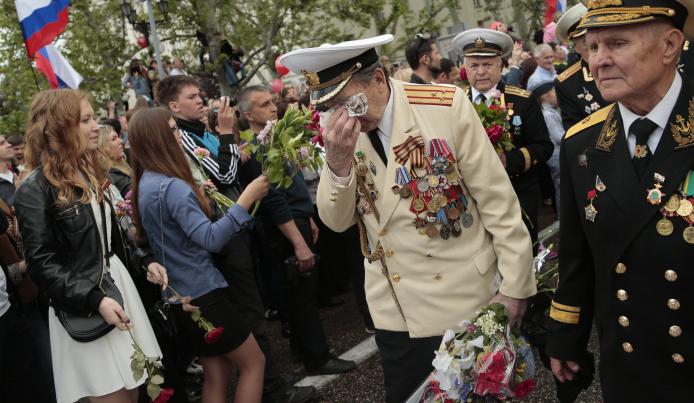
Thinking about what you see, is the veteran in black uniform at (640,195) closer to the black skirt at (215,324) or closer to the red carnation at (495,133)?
the red carnation at (495,133)

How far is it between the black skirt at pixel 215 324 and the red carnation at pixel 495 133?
1878 mm

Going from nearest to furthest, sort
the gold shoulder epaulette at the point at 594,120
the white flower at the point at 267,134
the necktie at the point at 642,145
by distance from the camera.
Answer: the necktie at the point at 642,145, the gold shoulder epaulette at the point at 594,120, the white flower at the point at 267,134

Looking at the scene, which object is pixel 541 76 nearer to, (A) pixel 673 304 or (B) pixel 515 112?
(B) pixel 515 112

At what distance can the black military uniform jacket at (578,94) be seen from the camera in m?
4.70

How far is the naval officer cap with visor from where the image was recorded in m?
2.06

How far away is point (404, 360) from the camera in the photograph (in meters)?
3.11

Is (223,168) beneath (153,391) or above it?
above

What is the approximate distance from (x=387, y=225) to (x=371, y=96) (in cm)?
56

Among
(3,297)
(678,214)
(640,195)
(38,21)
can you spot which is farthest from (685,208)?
(38,21)

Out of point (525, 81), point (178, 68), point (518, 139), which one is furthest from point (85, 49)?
point (518, 139)

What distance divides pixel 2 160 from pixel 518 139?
4.48 meters

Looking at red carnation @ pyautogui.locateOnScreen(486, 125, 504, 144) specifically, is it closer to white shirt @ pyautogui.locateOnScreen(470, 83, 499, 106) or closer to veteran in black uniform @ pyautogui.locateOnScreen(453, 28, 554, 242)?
veteran in black uniform @ pyautogui.locateOnScreen(453, 28, 554, 242)

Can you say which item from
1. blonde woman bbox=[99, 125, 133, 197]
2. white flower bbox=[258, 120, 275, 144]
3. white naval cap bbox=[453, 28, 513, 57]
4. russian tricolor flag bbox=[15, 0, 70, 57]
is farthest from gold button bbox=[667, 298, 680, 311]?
russian tricolor flag bbox=[15, 0, 70, 57]

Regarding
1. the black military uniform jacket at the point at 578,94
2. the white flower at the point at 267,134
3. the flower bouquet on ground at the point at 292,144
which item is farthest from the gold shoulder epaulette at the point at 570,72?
the white flower at the point at 267,134
